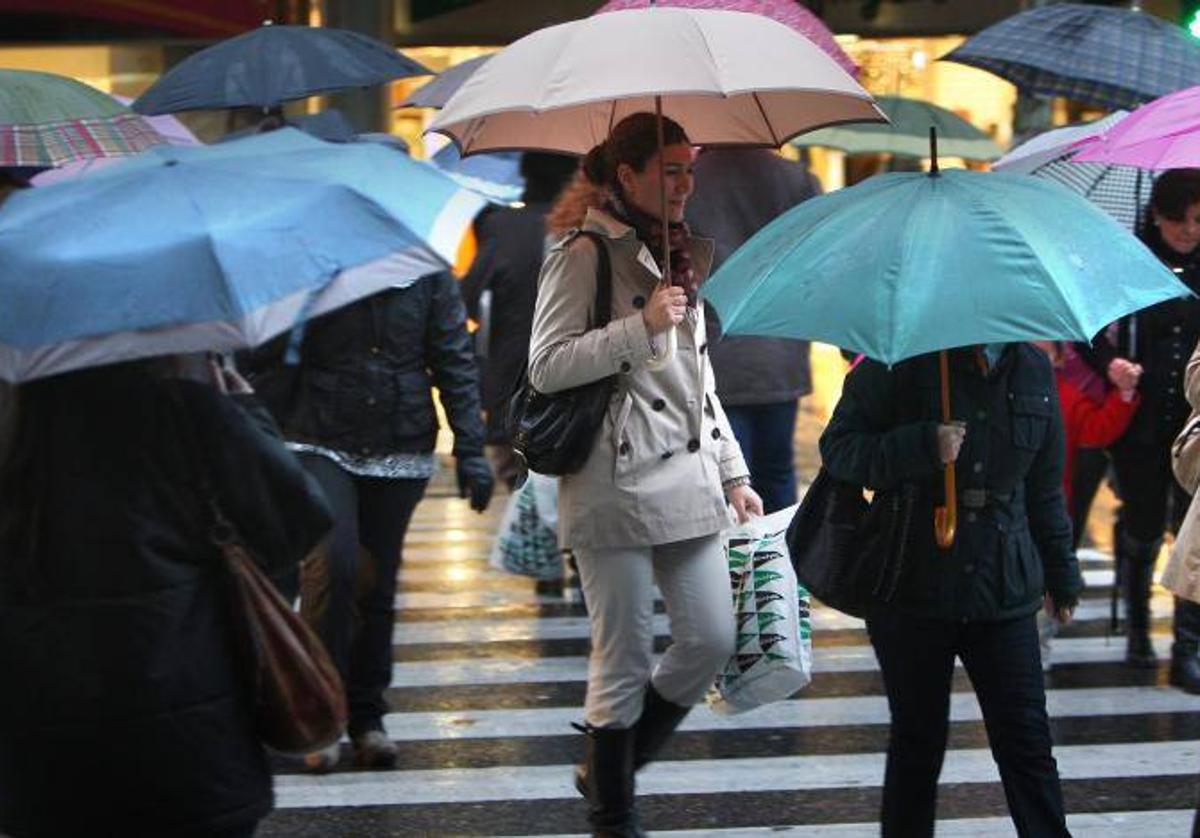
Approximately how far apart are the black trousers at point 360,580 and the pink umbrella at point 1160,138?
90.6 inches

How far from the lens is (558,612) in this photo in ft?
31.8

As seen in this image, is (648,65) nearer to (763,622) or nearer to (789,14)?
(763,622)

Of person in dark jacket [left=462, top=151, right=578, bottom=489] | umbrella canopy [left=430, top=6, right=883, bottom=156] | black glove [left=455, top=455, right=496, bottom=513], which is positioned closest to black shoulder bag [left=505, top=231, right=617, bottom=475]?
umbrella canopy [left=430, top=6, right=883, bottom=156]

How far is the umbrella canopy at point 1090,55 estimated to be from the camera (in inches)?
316

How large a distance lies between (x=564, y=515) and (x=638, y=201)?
2.74ft

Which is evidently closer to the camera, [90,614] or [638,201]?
[90,614]

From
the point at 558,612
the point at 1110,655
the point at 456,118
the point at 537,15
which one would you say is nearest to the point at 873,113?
the point at 456,118

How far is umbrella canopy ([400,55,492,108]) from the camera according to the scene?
856cm

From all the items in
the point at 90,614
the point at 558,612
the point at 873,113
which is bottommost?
the point at 558,612

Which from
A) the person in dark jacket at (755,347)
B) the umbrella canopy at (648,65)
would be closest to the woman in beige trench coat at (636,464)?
the umbrella canopy at (648,65)

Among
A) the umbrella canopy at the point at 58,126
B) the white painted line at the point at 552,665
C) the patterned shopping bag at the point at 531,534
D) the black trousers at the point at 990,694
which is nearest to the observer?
the black trousers at the point at 990,694

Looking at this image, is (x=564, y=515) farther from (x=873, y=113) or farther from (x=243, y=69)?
(x=243, y=69)

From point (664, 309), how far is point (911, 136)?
6.32m

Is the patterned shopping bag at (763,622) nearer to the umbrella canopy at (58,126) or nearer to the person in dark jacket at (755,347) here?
the person in dark jacket at (755,347)
